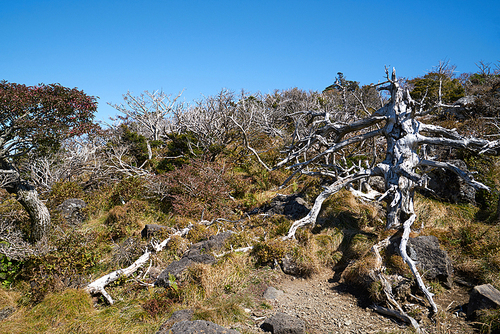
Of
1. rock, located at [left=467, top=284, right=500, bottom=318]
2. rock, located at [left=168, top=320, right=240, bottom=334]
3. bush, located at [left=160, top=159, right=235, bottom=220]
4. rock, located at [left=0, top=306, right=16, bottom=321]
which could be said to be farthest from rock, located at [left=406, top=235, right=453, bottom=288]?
rock, located at [left=0, top=306, right=16, bottom=321]

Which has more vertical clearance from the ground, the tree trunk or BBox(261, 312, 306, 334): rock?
the tree trunk

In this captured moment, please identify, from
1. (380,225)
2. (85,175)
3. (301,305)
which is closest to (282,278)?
(301,305)

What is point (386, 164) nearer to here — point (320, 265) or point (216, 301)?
point (320, 265)

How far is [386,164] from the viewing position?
572 centimetres

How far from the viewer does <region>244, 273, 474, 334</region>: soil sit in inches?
152

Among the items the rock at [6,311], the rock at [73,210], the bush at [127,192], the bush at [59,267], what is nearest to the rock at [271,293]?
the bush at [59,267]

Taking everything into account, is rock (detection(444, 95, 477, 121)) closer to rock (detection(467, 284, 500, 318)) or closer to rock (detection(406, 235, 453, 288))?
rock (detection(406, 235, 453, 288))

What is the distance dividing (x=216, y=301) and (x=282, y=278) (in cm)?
148

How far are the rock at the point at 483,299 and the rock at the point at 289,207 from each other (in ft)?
13.1

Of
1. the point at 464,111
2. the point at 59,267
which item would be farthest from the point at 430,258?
the point at 464,111

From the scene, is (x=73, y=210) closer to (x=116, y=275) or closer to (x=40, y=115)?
(x=40, y=115)

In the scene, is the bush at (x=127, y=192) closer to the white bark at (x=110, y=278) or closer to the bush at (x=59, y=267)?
the bush at (x=59, y=267)

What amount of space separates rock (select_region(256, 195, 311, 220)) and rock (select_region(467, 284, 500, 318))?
4.01 metres

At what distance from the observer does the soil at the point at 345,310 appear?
3861 millimetres
